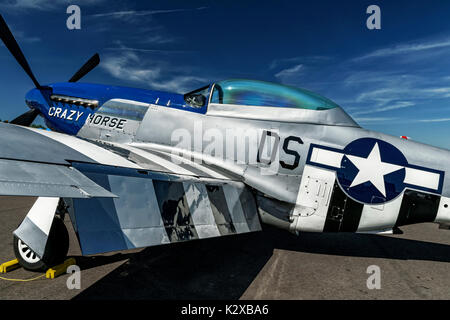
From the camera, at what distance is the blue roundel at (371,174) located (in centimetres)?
352

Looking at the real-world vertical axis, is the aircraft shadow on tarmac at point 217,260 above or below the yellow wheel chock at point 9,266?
below

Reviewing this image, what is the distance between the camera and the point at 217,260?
3.90m

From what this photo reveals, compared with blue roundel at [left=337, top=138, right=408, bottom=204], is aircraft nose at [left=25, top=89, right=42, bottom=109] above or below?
above

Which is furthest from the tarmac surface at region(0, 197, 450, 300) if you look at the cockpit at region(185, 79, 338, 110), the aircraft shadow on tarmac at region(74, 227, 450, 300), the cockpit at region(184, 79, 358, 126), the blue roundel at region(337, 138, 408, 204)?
the cockpit at region(185, 79, 338, 110)

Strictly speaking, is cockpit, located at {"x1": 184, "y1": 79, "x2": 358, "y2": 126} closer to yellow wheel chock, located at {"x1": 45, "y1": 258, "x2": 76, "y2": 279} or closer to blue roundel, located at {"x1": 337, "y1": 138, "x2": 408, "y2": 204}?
blue roundel, located at {"x1": 337, "y1": 138, "x2": 408, "y2": 204}

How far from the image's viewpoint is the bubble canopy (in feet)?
12.5

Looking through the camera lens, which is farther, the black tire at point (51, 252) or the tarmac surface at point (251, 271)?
the black tire at point (51, 252)

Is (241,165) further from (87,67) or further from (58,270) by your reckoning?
(87,67)

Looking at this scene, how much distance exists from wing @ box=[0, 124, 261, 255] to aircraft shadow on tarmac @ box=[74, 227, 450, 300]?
0.83 metres

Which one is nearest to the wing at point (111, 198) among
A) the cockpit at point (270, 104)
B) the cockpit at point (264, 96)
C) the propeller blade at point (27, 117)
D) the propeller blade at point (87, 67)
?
the cockpit at point (270, 104)

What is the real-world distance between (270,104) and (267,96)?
0.15 meters

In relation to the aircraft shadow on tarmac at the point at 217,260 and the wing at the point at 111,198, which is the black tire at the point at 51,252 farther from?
the aircraft shadow on tarmac at the point at 217,260

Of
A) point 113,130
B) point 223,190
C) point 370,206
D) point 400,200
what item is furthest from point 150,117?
point 400,200
